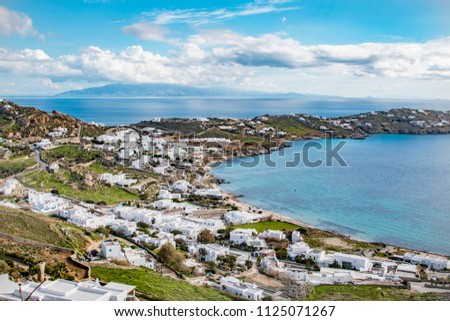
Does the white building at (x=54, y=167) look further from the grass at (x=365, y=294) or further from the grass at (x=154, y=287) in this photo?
the grass at (x=365, y=294)

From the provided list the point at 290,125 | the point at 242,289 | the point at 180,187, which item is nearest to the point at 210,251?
the point at 242,289

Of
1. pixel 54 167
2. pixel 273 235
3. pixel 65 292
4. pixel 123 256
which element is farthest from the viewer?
pixel 54 167

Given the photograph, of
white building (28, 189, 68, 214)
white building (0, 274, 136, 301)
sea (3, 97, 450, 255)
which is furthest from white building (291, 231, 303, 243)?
white building (0, 274, 136, 301)

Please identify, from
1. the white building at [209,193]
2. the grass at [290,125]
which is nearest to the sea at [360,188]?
the white building at [209,193]

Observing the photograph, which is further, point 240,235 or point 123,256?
point 240,235

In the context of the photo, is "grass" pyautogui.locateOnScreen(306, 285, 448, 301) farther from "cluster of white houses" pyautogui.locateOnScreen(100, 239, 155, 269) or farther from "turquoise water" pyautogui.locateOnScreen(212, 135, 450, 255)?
"turquoise water" pyautogui.locateOnScreen(212, 135, 450, 255)

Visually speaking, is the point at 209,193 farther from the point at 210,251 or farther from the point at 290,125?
the point at 290,125
